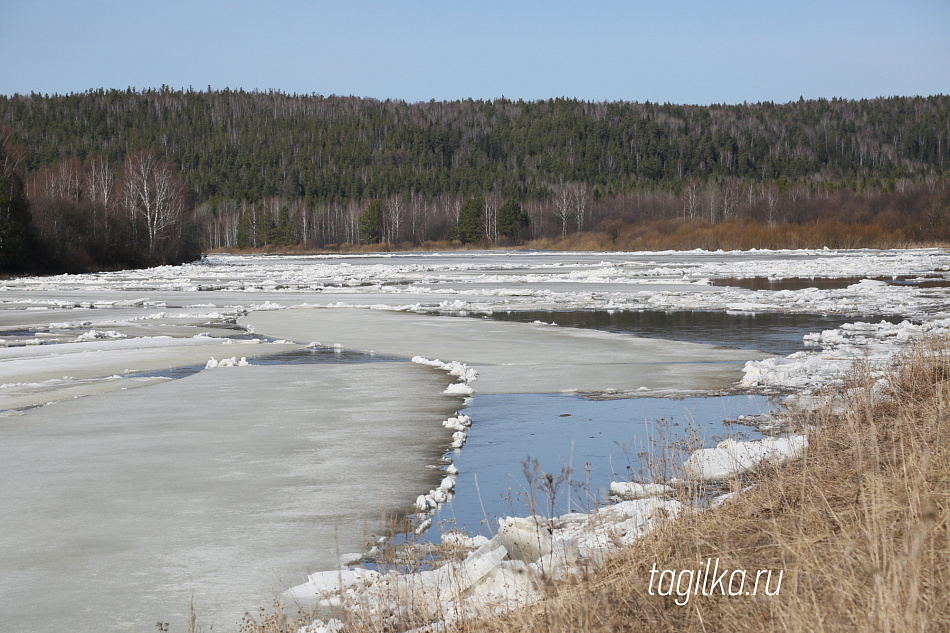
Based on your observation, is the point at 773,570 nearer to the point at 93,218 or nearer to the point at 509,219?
the point at 93,218

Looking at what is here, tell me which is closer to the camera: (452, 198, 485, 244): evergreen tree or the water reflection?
the water reflection

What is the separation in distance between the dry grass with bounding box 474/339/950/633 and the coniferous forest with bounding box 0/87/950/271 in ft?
243

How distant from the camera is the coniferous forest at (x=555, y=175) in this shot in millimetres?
100500

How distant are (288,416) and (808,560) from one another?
22.7 ft

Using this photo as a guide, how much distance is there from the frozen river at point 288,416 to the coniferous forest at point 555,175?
59.7 metres

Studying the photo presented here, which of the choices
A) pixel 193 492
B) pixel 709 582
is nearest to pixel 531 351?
pixel 193 492

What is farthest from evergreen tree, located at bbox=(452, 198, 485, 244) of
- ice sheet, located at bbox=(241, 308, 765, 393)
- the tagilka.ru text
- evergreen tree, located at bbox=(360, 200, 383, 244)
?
the tagilka.ru text

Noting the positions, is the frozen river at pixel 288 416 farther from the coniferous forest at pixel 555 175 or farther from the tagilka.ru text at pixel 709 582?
the coniferous forest at pixel 555 175

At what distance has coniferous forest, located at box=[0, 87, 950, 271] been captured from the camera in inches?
3957

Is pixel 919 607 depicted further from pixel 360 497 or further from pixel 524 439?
pixel 524 439

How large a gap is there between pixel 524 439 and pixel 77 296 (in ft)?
91.4

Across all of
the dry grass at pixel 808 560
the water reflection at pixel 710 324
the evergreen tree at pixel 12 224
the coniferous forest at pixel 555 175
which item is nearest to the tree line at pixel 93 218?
the evergreen tree at pixel 12 224

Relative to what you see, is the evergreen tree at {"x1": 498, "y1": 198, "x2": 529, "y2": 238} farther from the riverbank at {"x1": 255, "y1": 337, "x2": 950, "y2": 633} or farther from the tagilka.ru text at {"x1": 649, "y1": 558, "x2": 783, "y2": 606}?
the tagilka.ru text at {"x1": 649, "y1": 558, "x2": 783, "y2": 606}

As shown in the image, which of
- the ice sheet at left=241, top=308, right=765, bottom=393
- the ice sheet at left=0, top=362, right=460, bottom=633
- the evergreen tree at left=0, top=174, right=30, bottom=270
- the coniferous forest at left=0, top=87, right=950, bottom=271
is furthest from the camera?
the coniferous forest at left=0, top=87, right=950, bottom=271
